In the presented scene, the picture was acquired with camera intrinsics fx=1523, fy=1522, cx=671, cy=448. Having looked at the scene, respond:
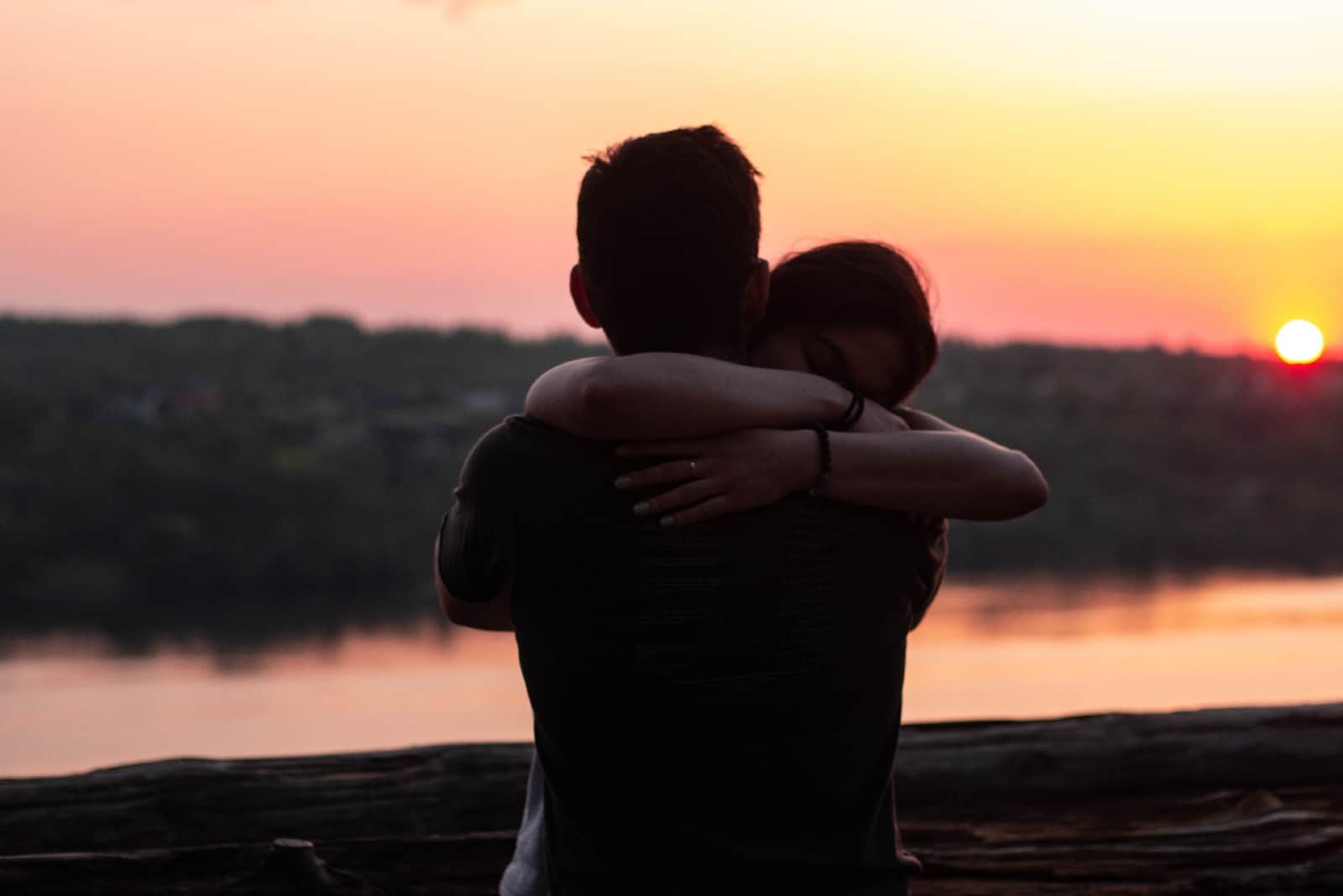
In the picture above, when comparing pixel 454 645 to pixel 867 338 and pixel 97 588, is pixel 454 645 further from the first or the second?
pixel 867 338

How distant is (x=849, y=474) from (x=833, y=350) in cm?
25

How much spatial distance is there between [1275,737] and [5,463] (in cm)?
3406

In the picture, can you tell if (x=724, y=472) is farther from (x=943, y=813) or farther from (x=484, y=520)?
(x=943, y=813)

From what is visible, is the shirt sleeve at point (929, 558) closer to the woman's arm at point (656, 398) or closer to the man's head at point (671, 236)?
the woman's arm at point (656, 398)

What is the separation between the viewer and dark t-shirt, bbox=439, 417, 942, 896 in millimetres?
1406

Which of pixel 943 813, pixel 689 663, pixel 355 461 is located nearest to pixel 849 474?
pixel 689 663

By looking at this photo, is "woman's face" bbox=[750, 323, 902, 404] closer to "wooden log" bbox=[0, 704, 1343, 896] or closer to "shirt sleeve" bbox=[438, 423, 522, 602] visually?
"shirt sleeve" bbox=[438, 423, 522, 602]

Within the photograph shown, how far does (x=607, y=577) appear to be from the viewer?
1408 mm

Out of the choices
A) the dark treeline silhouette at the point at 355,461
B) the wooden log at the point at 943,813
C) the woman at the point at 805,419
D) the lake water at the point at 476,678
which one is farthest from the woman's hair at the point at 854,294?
the dark treeline silhouette at the point at 355,461

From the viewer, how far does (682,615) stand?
1.40 metres

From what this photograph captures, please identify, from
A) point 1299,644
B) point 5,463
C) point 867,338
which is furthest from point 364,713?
point 5,463

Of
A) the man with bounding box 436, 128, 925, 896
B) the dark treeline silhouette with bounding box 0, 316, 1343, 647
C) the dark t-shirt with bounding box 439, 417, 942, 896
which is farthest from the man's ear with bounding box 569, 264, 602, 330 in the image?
the dark treeline silhouette with bounding box 0, 316, 1343, 647

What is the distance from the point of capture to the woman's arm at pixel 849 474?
1.40 m

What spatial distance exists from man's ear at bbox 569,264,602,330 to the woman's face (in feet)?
0.78
